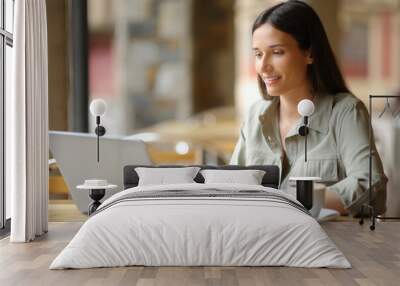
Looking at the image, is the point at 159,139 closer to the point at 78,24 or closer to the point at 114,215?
the point at 78,24

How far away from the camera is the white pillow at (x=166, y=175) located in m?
5.98

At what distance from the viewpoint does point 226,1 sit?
8672mm

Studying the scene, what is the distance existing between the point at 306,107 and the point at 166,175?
1.39 meters

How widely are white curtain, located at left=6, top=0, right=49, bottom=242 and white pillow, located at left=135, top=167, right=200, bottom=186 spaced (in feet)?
2.82

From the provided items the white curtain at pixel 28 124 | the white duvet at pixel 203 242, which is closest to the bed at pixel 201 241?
the white duvet at pixel 203 242

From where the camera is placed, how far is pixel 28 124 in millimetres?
5426

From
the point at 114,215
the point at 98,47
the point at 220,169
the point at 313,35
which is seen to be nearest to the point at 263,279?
the point at 114,215

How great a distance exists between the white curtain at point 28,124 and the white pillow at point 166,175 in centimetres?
86

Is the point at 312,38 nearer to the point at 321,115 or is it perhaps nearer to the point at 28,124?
the point at 321,115

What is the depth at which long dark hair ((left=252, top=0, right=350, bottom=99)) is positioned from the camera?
656 cm

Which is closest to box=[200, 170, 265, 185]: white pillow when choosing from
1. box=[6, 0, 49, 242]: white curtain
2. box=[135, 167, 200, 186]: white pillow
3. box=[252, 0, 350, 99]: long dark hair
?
box=[135, 167, 200, 186]: white pillow

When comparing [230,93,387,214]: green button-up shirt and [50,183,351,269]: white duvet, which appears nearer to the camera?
[50,183,351,269]: white duvet

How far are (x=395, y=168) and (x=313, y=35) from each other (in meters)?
1.56

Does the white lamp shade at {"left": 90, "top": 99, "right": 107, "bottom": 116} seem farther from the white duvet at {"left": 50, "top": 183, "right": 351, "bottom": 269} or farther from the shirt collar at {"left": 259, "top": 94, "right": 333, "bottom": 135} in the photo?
the white duvet at {"left": 50, "top": 183, "right": 351, "bottom": 269}
